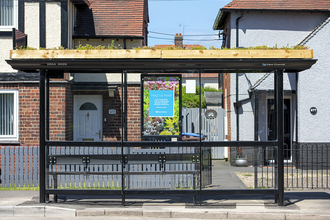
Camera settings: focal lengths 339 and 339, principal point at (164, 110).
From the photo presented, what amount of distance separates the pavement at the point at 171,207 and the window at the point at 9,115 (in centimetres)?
373

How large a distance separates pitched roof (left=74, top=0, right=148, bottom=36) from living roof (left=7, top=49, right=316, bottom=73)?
20.1 ft

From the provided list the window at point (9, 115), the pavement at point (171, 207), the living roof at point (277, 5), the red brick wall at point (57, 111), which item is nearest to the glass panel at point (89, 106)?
the red brick wall at point (57, 111)

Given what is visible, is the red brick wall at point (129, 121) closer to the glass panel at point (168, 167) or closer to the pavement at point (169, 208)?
the glass panel at point (168, 167)

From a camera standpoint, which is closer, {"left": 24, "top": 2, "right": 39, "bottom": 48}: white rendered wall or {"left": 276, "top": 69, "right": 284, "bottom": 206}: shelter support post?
{"left": 276, "top": 69, "right": 284, "bottom": 206}: shelter support post

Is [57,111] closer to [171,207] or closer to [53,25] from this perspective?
[53,25]

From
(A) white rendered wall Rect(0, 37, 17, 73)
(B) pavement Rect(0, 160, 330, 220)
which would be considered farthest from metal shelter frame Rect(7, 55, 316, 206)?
(A) white rendered wall Rect(0, 37, 17, 73)

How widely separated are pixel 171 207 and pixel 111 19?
885 cm

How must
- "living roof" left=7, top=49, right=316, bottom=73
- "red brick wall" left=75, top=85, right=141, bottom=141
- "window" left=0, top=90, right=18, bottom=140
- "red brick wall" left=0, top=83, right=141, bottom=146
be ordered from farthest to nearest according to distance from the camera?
"window" left=0, top=90, right=18, bottom=140
"red brick wall" left=0, top=83, right=141, bottom=146
"red brick wall" left=75, top=85, right=141, bottom=141
"living roof" left=7, top=49, right=316, bottom=73

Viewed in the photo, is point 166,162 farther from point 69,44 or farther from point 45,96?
point 69,44

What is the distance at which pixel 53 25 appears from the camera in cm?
1097

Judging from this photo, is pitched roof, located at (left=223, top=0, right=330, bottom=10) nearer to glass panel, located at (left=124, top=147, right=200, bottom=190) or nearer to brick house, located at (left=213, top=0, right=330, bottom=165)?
brick house, located at (left=213, top=0, right=330, bottom=165)

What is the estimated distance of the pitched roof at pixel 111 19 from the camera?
12531 mm

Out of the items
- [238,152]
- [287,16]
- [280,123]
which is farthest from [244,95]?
[280,123]

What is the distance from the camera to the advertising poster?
741 centimetres
